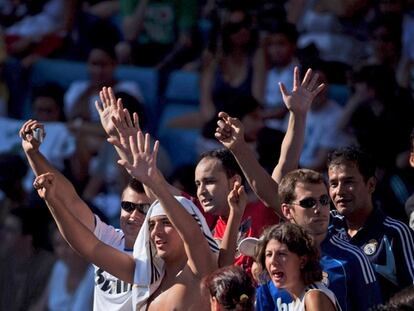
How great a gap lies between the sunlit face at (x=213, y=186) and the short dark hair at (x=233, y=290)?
4.29 feet

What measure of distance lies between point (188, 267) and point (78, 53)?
18.8ft

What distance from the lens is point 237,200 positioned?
638 centimetres

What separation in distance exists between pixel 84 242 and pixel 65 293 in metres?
3.93

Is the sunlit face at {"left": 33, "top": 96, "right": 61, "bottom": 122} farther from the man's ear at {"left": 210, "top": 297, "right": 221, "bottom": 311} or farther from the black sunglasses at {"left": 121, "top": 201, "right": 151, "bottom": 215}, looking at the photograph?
the man's ear at {"left": 210, "top": 297, "right": 221, "bottom": 311}

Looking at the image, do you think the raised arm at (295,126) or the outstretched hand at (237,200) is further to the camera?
the raised arm at (295,126)

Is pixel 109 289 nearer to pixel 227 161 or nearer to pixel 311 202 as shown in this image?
pixel 227 161

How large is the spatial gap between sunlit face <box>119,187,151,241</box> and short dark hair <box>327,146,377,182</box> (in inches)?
39.8

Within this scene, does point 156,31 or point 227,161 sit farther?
point 156,31

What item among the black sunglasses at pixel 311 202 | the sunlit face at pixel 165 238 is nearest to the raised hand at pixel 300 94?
the black sunglasses at pixel 311 202

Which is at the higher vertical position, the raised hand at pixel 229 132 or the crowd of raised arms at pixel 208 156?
the raised hand at pixel 229 132

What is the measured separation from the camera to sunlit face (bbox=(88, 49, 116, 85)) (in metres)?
11.1

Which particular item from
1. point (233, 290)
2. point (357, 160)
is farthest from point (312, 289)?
point (357, 160)

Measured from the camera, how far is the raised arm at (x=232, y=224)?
20.9 ft

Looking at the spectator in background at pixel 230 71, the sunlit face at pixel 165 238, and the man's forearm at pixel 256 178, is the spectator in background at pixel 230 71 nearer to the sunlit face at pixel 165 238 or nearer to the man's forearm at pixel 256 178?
the man's forearm at pixel 256 178
